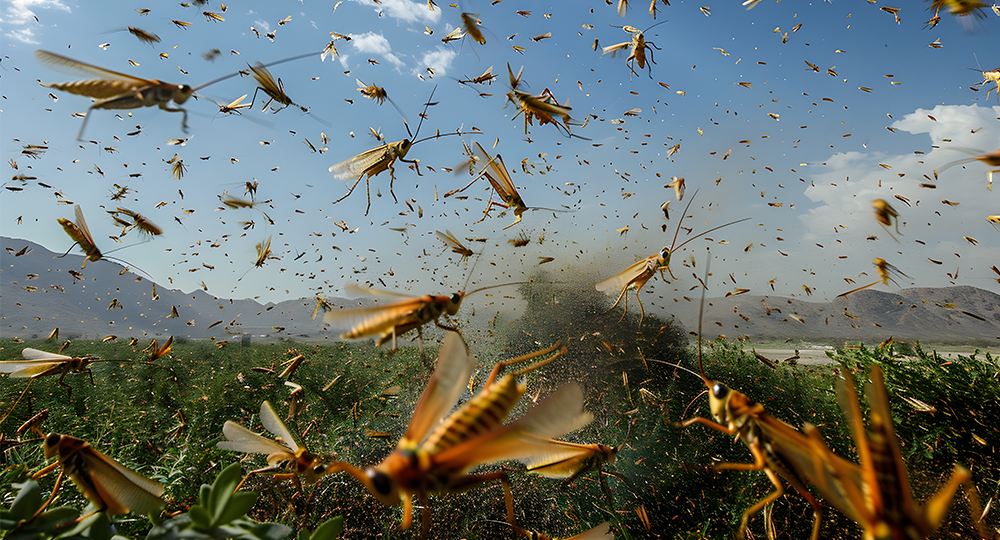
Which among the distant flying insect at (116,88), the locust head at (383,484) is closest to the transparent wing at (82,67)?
the distant flying insect at (116,88)

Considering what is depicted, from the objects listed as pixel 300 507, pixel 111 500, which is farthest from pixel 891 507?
pixel 300 507

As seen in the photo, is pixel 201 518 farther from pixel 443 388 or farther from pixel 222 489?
pixel 443 388

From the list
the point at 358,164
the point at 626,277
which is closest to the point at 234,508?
the point at 358,164

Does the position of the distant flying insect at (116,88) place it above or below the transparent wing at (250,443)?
above

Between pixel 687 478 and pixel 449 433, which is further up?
pixel 449 433

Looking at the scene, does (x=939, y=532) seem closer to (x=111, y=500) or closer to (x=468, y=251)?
(x=468, y=251)

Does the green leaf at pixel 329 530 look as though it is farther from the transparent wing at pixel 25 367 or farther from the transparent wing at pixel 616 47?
the transparent wing at pixel 616 47
